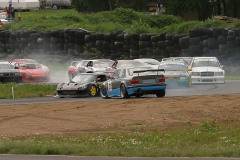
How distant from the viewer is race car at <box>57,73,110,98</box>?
82.9ft

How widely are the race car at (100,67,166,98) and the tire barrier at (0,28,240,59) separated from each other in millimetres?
12602

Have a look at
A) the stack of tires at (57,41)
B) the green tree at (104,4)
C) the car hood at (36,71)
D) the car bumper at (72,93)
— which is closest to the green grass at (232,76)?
the car hood at (36,71)

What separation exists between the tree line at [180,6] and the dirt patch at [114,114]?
118 ft

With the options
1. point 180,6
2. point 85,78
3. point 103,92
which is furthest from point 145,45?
point 180,6

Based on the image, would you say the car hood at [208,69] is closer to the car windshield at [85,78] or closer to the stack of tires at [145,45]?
the car windshield at [85,78]

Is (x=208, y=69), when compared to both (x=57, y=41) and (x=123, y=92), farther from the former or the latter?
(x=57, y=41)

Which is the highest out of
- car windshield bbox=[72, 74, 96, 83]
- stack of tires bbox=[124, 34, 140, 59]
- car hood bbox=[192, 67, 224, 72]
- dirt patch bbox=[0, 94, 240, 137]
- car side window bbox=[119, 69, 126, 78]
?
stack of tires bbox=[124, 34, 140, 59]

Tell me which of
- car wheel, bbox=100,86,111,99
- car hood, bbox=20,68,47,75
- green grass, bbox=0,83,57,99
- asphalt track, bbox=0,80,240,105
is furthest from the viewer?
car hood, bbox=20,68,47,75

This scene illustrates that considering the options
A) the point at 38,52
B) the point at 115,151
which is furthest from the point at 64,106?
the point at 38,52

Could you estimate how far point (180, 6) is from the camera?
2815 inches

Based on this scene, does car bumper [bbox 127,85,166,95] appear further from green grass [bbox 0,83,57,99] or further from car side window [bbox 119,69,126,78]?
green grass [bbox 0,83,57,99]

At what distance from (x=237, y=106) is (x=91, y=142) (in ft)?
25.5

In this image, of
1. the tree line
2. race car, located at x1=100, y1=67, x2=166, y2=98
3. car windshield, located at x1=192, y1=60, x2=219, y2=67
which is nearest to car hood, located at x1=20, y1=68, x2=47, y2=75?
car windshield, located at x1=192, y1=60, x2=219, y2=67

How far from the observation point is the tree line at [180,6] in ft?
215
